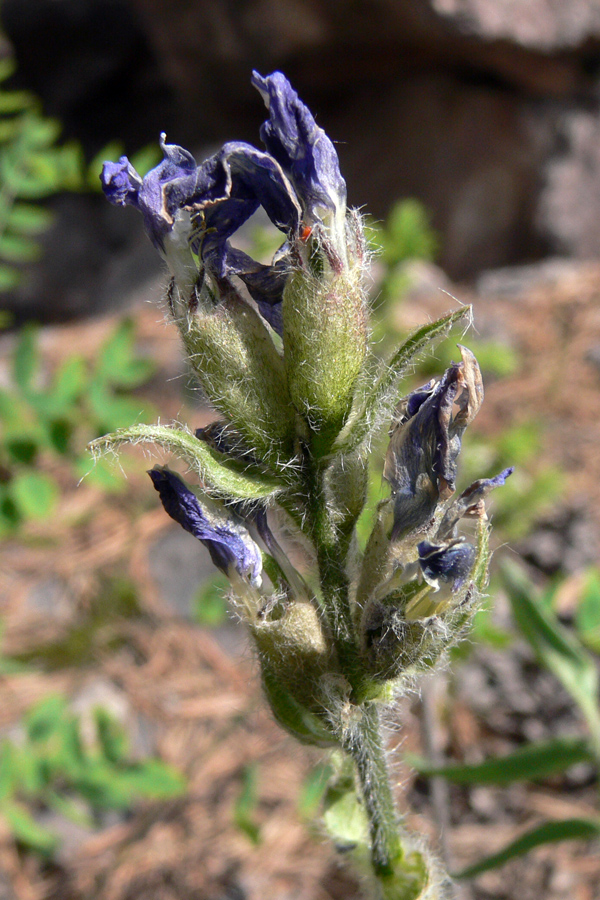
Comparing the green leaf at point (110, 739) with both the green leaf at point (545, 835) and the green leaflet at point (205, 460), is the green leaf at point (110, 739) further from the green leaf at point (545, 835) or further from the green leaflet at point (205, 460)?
the green leaflet at point (205, 460)

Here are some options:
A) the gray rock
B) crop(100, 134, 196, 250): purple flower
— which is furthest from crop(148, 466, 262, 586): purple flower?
the gray rock

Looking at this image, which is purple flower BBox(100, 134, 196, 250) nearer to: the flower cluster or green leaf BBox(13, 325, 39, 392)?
the flower cluster

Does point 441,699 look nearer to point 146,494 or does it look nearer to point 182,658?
point 182,658

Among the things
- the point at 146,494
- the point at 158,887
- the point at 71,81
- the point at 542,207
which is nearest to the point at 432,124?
the point at 542,207

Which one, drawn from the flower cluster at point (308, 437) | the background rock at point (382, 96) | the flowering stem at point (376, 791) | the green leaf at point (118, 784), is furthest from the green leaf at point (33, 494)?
the background rock at point (382, 96)

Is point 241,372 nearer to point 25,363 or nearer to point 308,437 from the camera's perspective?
point 308,437

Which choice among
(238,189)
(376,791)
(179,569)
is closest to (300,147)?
(238,189)
